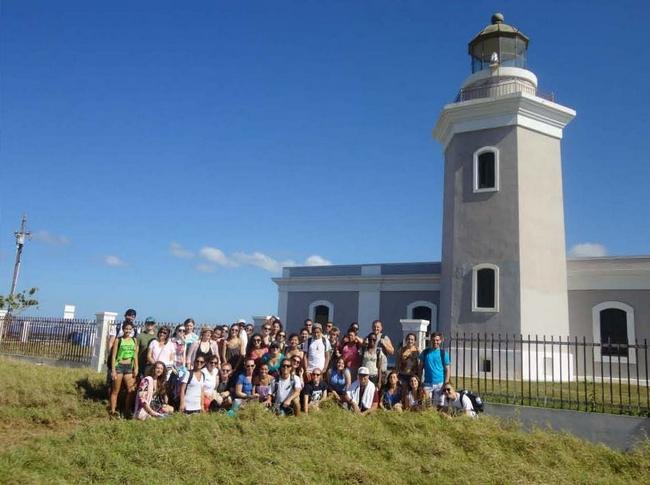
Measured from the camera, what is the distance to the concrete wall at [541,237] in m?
14.8

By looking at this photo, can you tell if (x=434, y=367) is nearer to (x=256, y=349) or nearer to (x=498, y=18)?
(x=256, y=349)

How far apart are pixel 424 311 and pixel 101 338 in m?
10.9

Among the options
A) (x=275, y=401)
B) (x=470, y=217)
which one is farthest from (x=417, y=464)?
(x=470, y=217)

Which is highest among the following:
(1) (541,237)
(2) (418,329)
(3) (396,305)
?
(1) (541,237)

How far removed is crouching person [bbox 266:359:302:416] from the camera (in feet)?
27.0

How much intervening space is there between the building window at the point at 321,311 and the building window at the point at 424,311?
325 cm

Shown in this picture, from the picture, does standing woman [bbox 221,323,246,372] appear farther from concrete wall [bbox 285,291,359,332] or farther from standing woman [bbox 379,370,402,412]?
concrete wall [bbox 285,291,359,332]

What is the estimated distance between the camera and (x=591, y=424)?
368 inches

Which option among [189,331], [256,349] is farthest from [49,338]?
[256,349]

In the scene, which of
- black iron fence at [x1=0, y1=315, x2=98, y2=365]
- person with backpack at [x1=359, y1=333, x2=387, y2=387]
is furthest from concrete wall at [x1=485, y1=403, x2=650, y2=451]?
black iron fence at [x1=0, y1=315, x2=98, y2=365]

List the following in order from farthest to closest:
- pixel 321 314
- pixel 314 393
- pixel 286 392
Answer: pixel 321 314 → pixel 314 393 → pixel 286 392

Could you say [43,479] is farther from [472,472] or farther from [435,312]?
[435,312]

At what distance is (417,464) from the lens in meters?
6.65

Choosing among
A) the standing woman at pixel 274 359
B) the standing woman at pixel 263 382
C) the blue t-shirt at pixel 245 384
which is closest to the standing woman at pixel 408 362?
the standing woman at pixel 274 359
